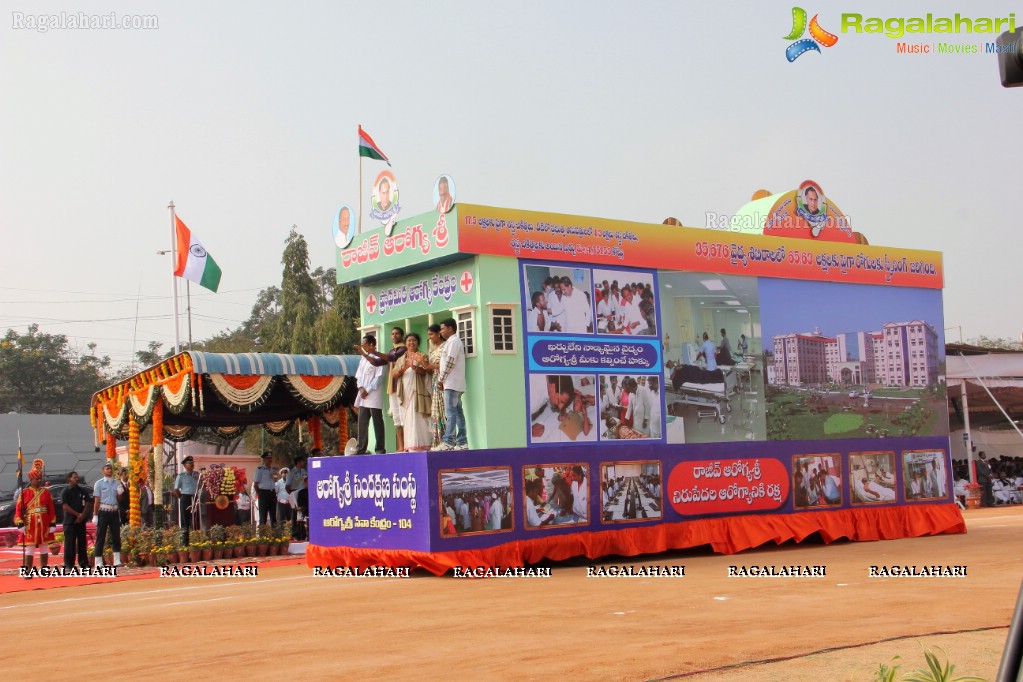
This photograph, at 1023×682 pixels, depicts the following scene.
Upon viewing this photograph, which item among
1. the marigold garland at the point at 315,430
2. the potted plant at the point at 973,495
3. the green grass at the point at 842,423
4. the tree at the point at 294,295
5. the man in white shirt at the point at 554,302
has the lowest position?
the potted plant at the point at 973,495

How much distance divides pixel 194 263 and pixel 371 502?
47.8 ft

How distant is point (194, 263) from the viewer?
26.7m

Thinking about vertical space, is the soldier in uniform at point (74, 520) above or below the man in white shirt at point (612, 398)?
below

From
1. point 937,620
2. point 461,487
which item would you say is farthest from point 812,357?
point 937,620

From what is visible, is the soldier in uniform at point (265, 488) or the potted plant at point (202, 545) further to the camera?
the soldier in uniform at point (265, 488)

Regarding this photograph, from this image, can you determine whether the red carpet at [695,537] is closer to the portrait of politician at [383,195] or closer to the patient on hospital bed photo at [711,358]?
the patient on hospital bed photo at [711,358]

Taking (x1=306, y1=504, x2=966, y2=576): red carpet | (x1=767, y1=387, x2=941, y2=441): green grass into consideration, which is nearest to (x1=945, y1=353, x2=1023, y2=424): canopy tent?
(x1=767, y1=387, x2=941, y2=441): green grass

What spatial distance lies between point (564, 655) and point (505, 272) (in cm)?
751


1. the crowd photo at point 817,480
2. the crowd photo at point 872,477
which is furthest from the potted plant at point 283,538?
the crowd photo at point 872,477

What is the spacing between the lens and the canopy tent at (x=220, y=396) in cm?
1806

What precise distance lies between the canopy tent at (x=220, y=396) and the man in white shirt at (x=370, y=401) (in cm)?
365

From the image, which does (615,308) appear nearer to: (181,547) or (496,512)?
(496,512)

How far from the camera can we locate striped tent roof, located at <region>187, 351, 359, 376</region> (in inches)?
703

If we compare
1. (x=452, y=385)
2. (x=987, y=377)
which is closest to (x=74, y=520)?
(x=452, y=385)
